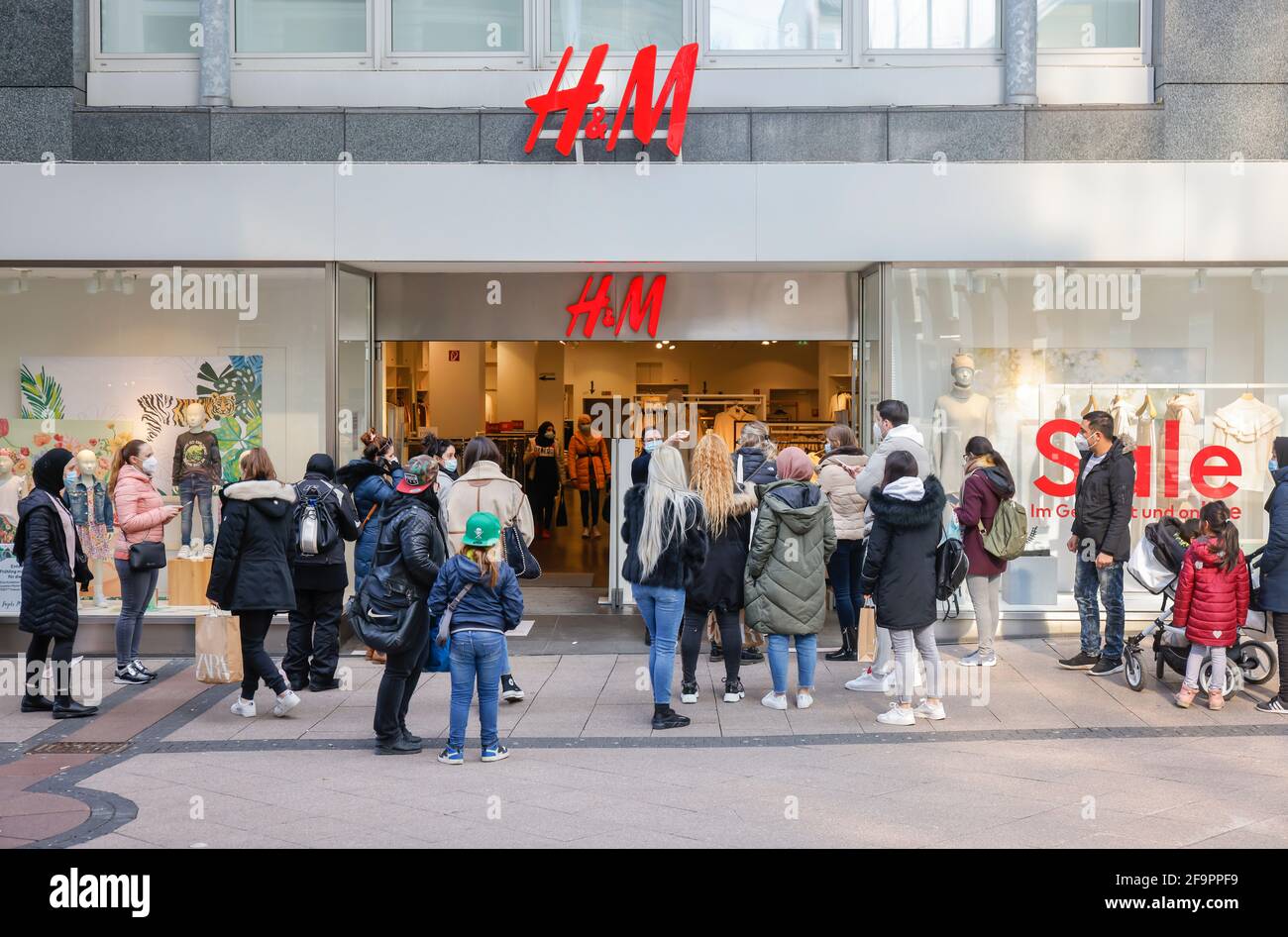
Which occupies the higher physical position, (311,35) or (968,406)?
(311,35)

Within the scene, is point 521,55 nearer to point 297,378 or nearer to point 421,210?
point 421,210

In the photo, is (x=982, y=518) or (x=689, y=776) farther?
(x=982, y=518)

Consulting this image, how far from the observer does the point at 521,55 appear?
11664mm

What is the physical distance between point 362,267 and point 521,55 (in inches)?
92.3

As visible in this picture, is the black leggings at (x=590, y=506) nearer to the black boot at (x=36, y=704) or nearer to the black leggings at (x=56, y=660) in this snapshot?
the black leggings at (x=56, y=660)

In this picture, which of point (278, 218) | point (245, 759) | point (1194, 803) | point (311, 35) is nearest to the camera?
point (1194, 803)

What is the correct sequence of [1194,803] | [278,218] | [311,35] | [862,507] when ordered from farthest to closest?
[311,35], [278,218], [862,507], [1194,803]

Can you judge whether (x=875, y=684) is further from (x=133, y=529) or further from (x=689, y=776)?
(x=133, y=529)

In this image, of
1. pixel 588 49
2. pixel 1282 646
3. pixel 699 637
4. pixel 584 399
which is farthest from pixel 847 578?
pixel 584 399

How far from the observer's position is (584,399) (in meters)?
22.0

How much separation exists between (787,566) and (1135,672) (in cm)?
273

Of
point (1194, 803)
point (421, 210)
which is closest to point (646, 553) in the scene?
point (1194, 803)

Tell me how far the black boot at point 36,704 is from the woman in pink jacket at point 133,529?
3.13ft

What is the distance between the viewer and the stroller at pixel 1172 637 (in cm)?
901
